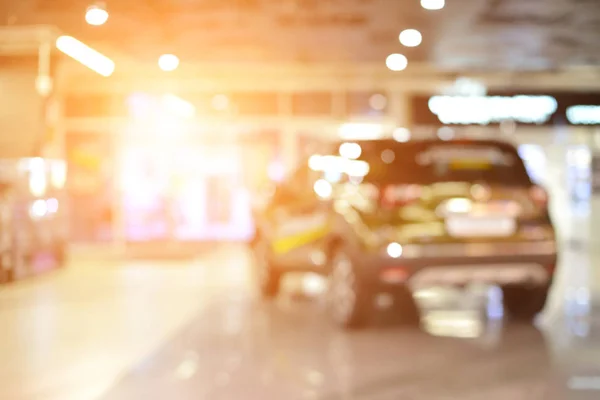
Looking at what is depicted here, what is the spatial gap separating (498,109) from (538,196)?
374 inches

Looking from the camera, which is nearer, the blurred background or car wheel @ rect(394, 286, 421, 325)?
the blurred background

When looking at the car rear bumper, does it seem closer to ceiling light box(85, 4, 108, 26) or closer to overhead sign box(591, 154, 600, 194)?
ceiling light box(85, 4, 108, 26)

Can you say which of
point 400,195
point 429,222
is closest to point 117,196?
point 400,195

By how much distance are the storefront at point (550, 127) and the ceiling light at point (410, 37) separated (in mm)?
3649

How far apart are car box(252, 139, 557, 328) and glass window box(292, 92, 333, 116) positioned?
9.23 metres

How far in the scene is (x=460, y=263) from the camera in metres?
6.10

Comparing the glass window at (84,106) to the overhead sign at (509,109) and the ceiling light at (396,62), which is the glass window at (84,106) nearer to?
the ceiling light at (396,62)

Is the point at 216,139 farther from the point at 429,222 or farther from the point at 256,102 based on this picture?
the point at 429,222

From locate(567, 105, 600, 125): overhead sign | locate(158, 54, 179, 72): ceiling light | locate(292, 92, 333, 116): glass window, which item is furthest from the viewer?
locate(292, 92, 333, 116): glass window

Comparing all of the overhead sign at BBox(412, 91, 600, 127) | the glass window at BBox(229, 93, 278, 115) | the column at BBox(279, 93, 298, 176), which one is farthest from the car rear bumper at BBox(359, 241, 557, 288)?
the glass window at BBox(229, 93, 278, 115)

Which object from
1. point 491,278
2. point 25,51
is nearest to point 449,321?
point 491,278

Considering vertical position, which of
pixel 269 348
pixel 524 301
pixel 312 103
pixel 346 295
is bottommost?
pixel 269 348

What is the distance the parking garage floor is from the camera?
15.3 ft

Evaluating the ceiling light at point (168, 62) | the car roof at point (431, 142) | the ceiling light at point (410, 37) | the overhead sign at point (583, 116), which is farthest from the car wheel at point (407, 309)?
the overhead sign at point (583, 116)
